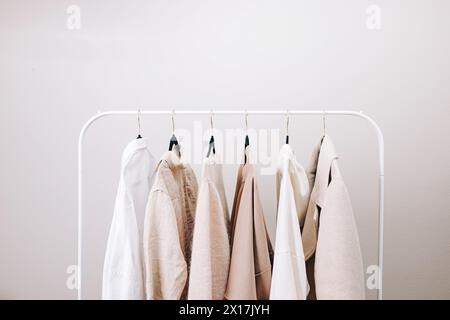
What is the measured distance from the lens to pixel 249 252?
0.94 m

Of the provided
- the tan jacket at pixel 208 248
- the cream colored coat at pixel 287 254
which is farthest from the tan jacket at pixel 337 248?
the tan jacket at pixel 208 248

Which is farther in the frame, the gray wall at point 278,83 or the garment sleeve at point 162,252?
the gray wall at point 278,83

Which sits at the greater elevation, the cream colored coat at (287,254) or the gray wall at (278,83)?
the gray wall at (278,83)

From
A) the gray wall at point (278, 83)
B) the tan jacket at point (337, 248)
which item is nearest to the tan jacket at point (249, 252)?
the tan jacket at point (337, 248)

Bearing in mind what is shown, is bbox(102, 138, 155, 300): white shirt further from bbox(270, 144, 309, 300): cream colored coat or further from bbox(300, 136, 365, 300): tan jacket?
bbox(300, 136, 365, 300): tan jacket

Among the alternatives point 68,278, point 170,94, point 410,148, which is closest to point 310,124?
point 410,148

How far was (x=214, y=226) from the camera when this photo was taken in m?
0.95

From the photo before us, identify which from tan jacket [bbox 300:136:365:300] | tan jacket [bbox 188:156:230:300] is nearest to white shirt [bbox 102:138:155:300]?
tan jacket [bbox 188:156:230:300]

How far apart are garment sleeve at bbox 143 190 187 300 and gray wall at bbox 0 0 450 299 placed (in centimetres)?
64

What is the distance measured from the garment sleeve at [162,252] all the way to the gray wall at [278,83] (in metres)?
0.64

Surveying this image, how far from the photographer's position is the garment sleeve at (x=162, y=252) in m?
0.92

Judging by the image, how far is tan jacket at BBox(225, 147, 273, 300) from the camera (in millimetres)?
931

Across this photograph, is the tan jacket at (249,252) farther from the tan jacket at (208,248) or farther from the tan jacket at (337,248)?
the tan jacket at (337,248)
